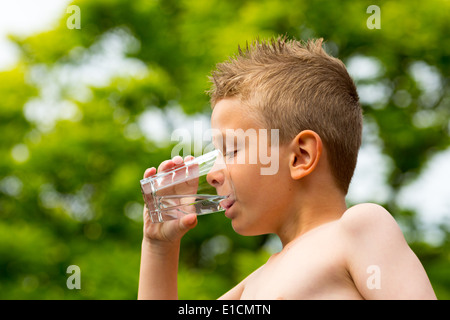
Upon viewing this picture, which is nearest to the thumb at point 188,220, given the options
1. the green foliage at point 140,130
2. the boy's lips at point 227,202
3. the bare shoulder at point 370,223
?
the boy's lips at point 227,202

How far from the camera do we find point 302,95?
1.37 meters

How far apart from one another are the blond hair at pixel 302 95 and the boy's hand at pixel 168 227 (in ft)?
0.73

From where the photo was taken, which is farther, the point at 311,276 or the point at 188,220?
the point at 188,220

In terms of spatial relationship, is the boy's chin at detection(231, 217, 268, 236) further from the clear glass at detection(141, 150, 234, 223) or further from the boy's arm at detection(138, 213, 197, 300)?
the boy's arm at detection(138, 213, 197, 300)

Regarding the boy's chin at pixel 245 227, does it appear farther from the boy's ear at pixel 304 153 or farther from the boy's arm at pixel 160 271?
the boy's arm at pixel 160 271

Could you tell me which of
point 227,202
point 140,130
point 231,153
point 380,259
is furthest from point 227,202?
point 140,130

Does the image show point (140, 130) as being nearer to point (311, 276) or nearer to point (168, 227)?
point (168, 227)

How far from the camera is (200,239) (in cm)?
657

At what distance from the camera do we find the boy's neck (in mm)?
Answer: 1288

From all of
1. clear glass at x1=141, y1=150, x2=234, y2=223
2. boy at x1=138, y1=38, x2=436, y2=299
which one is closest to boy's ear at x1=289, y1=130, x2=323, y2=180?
boy at x1=138, y1=38, x2=436, y2=299

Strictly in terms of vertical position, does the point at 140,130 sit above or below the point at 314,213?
above

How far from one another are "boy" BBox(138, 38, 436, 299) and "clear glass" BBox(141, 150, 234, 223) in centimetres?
3

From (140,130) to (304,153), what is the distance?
18.5ft
